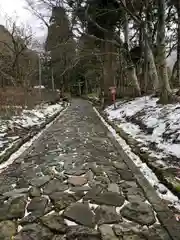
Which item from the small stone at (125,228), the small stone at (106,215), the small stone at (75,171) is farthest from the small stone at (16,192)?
the small stone at (125,228)

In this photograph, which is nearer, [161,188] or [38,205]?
[38,205]

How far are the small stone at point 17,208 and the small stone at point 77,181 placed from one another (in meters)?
0.92

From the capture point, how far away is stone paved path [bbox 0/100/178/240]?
318 cm

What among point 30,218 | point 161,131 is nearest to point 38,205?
point 30,218

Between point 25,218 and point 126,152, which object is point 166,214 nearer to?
point 25,218

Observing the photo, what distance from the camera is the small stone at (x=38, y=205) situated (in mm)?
3729

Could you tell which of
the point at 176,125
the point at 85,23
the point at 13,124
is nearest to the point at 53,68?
the point at 85,23

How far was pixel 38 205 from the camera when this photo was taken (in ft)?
12.7

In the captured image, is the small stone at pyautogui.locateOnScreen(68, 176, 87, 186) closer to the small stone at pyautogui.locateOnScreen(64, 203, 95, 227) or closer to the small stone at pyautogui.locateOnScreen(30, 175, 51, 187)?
the small stone at pyautogui.locateOnScreen(30, 175, 51, 187)

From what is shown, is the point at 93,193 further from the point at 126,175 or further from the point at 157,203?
the point at 126,175

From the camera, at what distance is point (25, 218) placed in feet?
11.5

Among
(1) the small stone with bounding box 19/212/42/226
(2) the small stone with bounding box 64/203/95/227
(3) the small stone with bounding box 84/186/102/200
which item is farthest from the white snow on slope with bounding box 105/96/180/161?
(1) the small stone with bounding box 19/212/42/226

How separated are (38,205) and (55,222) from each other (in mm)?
575

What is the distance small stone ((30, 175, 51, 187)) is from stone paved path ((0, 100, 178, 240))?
0.02m
